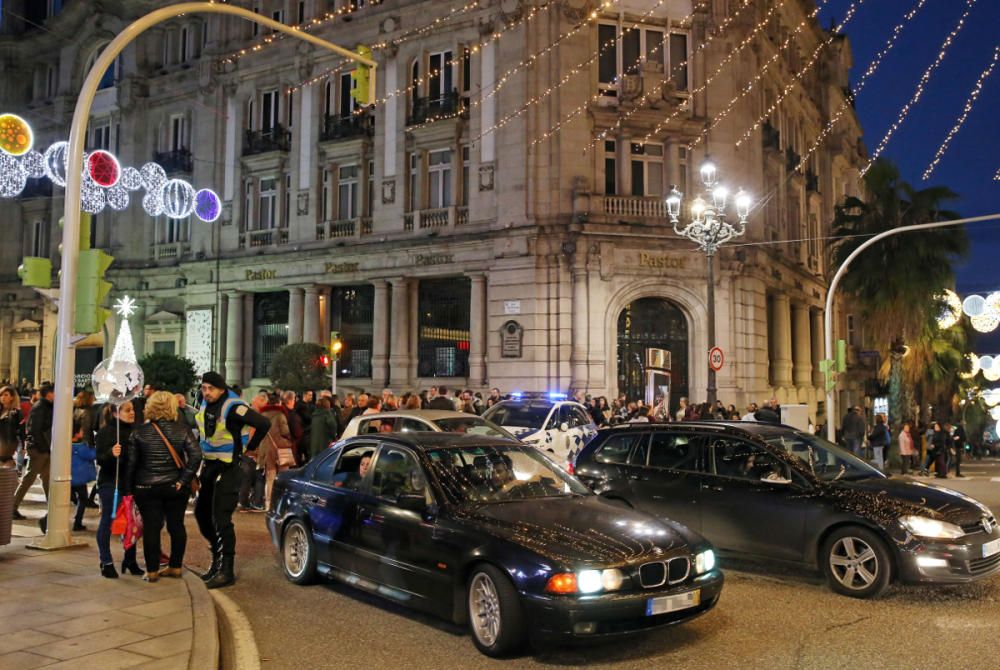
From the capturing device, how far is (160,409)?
784cm

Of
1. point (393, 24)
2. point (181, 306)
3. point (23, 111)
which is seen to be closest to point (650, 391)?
point (393, 24)

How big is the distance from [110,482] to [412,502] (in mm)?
3802

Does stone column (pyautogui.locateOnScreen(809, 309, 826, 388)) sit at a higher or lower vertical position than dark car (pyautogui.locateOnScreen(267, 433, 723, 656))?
higher

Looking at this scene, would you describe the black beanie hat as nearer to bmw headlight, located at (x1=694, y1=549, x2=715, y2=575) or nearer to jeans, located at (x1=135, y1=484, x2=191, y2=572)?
jeans, located at (x1=135, y1=484, x2=191, y2=572)

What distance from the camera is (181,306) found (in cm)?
3547

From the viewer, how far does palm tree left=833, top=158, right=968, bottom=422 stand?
2508cm

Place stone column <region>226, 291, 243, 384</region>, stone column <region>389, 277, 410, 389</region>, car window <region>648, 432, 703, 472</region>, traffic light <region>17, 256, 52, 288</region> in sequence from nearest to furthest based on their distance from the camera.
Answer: car window <region>648, 432, 703, 472</region>, traffic light <region>17, 256, 52, 288</region>, stone column <region>389, 277, 410, 389</region>, stone column <region>226, 291, 243, 384</region>

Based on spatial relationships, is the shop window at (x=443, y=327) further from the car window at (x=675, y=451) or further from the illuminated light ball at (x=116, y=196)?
the car window at (x=675, y=451)

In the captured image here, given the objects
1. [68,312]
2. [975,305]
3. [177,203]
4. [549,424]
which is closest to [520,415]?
[549,424]

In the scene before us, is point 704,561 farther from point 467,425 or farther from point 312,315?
point 312,315

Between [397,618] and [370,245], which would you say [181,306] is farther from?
[397,618]

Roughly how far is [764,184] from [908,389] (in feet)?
28.6

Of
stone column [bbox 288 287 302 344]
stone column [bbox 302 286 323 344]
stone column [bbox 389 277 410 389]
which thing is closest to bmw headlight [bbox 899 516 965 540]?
stone column [bbox 389 277 410 389]

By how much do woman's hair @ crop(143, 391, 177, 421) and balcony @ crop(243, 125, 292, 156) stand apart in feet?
86.4
